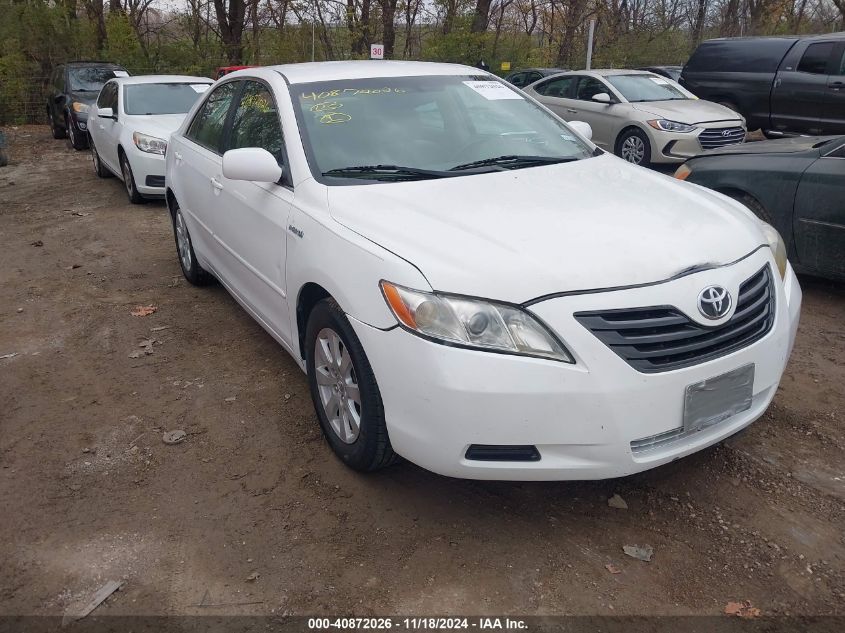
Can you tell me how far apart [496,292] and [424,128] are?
157cm

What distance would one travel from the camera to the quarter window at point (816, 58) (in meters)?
11.2

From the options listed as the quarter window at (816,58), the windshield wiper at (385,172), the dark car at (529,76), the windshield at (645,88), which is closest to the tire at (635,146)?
the windshield at (645,88)

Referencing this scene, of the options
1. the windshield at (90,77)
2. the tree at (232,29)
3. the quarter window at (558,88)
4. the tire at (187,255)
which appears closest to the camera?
the tire at (187,255)

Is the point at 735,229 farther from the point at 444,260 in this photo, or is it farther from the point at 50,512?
the point at 50,512

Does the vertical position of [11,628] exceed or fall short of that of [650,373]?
it falls short

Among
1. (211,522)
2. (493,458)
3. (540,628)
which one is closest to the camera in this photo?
(540,628)

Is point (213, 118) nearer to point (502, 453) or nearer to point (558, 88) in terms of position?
point (502, 453)

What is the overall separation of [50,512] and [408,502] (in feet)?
4.89

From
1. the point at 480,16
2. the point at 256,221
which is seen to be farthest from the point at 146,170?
the point at 480,16

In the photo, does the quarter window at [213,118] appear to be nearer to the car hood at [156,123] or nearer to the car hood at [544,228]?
the car hood at [544,228]

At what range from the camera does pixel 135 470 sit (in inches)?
132

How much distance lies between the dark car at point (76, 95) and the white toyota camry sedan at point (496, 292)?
1176cm

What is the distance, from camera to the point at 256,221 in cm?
379

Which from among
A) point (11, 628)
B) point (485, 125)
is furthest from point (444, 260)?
point (11, 628)
